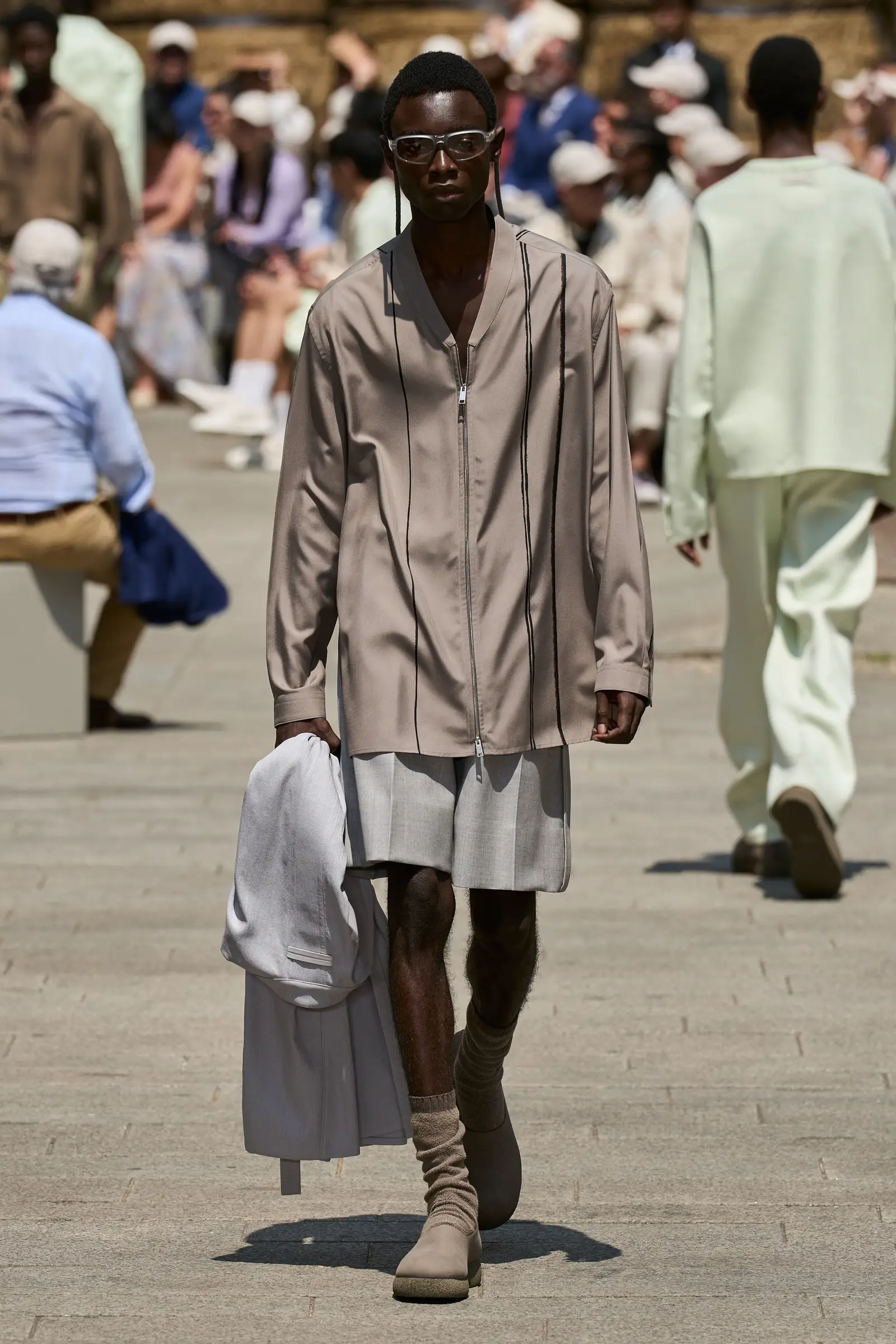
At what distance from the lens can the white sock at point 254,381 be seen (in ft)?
56.1

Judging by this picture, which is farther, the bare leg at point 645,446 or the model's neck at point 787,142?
the bare leg at point 645,446

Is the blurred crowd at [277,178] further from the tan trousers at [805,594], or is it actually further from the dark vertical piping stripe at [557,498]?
the dark vertical piping stripe at [557,498]

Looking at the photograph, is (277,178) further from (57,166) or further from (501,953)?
(501,953)

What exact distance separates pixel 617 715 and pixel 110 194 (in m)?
11.5

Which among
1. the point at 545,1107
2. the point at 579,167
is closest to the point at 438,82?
the point at 545,1107

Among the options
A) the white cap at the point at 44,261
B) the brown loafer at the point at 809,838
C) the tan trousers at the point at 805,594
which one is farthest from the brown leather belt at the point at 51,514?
the brown loafer at the point at 809,838

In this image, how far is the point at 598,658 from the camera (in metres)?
4.55

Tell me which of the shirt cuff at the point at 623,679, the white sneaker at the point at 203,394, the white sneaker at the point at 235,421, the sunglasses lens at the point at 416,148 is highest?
the sunglasses lens at the point at 416,148

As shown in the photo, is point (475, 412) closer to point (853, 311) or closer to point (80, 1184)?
point (80, 1184)

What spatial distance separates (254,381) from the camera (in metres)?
17.2

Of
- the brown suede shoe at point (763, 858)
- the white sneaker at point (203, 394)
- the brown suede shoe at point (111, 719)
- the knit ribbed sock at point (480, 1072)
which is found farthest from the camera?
the white sneaker at point (203, 394)

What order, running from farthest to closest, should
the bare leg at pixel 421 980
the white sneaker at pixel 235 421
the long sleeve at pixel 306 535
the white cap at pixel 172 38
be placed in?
the white cap at pixel 172 38 < the white sneaker at pixel 235 421 < the long sleeve at pixel 306 535 < the bare leg at pixel 421 980

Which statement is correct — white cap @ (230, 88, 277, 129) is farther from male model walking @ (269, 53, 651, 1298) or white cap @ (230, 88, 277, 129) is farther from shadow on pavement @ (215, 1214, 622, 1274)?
shadow on pavement @ (215, 1214, 622, 1274)

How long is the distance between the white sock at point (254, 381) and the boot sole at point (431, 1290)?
43.0 ft
